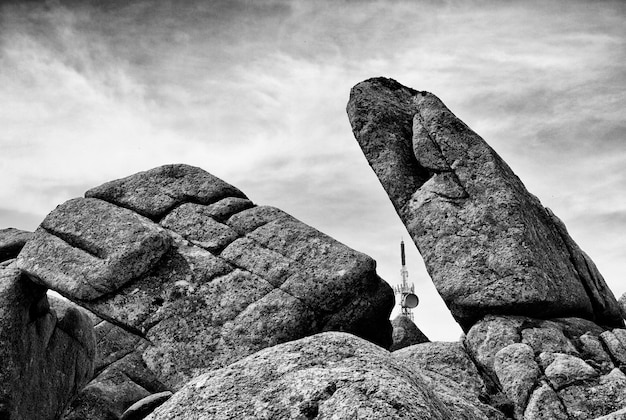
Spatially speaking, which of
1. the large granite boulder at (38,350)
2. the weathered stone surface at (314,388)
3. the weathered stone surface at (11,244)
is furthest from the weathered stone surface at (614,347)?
the weathered stone surface at (11,244)

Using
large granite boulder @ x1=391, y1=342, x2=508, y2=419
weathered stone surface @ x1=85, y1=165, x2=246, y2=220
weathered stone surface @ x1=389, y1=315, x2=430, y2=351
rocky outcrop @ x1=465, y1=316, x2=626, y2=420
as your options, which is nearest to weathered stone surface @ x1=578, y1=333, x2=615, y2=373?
rocky outcrop @ x1=465, y1=316, x2=626, y2=420

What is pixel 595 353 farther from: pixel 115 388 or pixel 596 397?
pixel 115 388

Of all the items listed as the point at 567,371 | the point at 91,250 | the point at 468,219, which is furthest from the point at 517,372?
the point at 91,250

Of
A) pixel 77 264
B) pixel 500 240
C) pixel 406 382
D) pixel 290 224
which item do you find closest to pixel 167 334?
pixel 77 264

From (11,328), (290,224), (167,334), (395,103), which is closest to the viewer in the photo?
(11,328)

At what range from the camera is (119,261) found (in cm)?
2336

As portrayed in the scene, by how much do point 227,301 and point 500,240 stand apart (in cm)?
881

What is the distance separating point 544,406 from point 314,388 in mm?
12937

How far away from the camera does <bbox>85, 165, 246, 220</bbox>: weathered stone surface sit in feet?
84.7

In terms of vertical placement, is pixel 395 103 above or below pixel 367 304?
above

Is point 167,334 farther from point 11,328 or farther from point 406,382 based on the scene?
point 406,382

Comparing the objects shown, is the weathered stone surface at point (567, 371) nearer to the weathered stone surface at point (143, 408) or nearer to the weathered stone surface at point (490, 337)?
the weathered stone surface at point (490, 337)

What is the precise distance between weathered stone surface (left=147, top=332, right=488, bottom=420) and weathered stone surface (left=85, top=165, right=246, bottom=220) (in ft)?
59.1

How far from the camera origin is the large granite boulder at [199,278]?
22.6 metres
